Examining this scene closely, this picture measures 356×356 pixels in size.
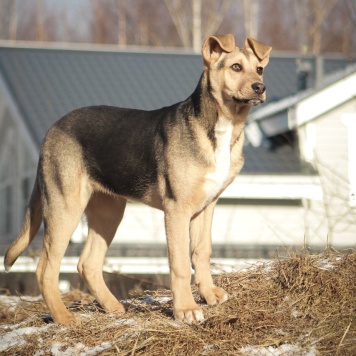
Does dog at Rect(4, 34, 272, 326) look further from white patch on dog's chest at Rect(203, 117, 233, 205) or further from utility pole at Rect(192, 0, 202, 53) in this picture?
utility pole at Rect(192, 0, 202, 53)

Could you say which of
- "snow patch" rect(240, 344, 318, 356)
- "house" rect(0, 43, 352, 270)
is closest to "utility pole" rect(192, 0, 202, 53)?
"house" rect(0, 43, 352, 270)

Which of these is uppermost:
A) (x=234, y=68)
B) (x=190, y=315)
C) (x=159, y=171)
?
(x=234, y=68)

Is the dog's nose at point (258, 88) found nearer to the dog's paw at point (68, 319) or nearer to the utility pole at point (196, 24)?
the dog's paw at point (68, 319)

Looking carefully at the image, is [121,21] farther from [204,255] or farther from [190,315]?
[190,315]

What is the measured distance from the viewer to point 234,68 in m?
7.94

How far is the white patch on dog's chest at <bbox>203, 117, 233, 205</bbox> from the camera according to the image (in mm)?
7777

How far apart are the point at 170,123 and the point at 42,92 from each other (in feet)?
53.3

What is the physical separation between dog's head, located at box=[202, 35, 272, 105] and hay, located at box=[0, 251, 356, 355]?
1.42 m

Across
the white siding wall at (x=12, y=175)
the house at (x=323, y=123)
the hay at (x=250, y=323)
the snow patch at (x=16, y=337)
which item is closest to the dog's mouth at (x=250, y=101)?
the hay at (x=250, y=323)

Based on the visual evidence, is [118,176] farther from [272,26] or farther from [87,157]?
[272,26]

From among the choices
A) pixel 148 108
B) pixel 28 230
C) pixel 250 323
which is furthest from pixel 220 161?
pixel 148 108

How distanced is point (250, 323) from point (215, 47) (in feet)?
8.15

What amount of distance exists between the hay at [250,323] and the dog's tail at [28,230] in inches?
29.4

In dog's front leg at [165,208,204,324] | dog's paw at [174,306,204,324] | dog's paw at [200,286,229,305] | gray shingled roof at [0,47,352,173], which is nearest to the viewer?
dog's paw at [174,306,204,324]
